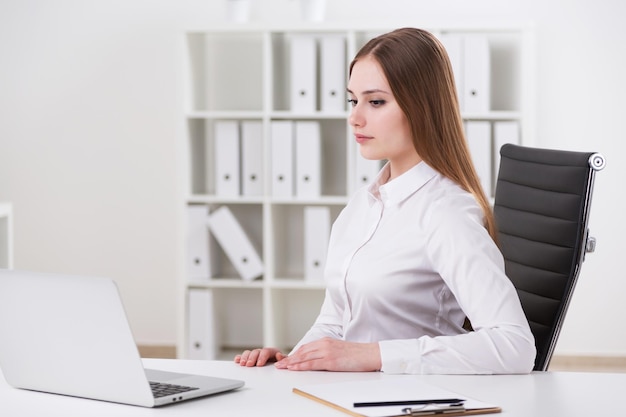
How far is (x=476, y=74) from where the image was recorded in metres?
3.87

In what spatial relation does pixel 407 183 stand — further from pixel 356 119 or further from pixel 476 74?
pixel 476 74

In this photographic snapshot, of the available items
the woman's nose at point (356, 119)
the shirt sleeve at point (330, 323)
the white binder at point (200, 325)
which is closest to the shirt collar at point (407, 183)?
the woman's nose at point (356, 119)

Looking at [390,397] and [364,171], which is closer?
[390,397]

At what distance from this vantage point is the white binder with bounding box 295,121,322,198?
396cm

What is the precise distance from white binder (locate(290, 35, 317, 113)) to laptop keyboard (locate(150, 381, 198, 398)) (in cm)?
266

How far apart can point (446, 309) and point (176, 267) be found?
107 inches

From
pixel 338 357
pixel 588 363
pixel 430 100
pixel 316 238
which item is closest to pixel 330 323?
pixel 338 357

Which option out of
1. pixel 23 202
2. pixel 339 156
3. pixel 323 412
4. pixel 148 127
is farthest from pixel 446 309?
pixel 23 202

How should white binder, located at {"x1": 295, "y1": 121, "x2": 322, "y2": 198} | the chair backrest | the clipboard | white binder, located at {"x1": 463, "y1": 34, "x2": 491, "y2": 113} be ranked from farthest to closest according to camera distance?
white binder, located at {"x1": 295, "y1": 121, "x2": 322, "y2": 198}, white binder, located at {"x1": 463, "y1": 34, "x2": 491, "y2": 113}, the chair backrest, the clipboard

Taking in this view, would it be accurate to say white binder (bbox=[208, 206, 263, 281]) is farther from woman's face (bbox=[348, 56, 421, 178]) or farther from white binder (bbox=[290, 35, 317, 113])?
woman's face (bbox=[348, 56, 421, 178])

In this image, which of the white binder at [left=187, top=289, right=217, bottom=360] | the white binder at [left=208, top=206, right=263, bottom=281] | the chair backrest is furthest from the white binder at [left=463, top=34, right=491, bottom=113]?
the chair backrest

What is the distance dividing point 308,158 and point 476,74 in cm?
79

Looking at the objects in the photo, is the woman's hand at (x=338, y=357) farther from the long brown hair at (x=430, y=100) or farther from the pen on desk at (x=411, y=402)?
the long brown hair at (x=430, y=100)

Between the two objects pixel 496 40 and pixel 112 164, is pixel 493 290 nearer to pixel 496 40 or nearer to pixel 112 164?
pixel 496 40
